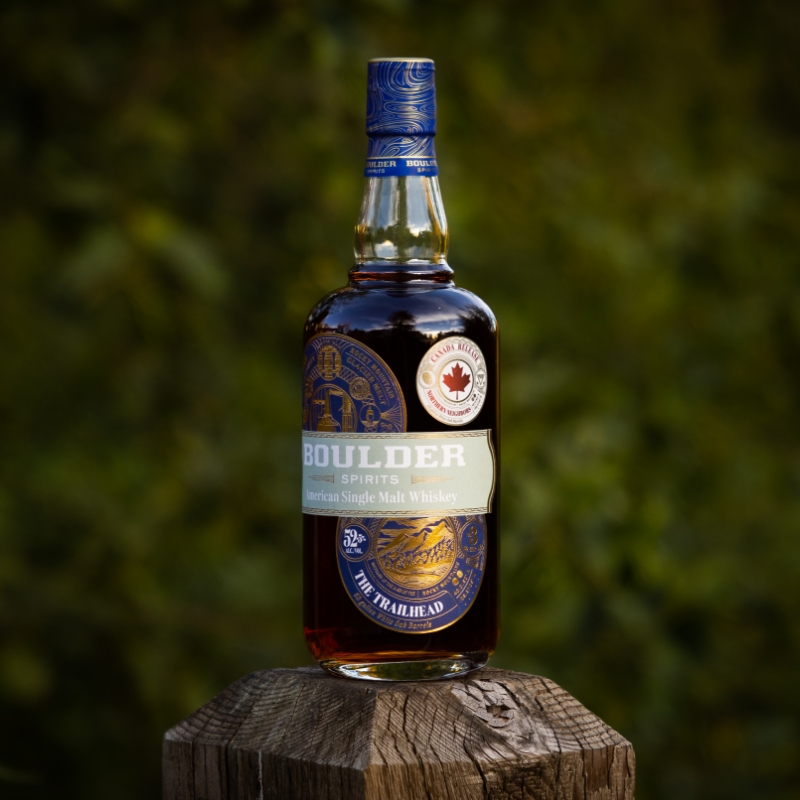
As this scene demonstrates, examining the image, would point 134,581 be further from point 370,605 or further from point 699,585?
point 370,605

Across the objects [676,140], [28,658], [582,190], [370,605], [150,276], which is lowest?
[28,658]

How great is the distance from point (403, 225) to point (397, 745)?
0.81m

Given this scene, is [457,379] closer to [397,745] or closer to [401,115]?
[401,115]

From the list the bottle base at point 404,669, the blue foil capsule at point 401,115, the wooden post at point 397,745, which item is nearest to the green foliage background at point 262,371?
the blue foil capsule at point 401,115

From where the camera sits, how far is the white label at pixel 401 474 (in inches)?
81.7

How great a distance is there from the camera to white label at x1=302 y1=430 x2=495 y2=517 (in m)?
2.08

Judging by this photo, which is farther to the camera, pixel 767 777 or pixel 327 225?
pixel 767 777

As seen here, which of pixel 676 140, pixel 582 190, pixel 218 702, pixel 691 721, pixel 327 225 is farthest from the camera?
pixel 676 140

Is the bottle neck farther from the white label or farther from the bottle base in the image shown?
the bottle base

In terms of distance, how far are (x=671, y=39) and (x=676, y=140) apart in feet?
2.07

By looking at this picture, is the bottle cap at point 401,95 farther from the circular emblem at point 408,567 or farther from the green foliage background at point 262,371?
the green foliage background at point 262,371

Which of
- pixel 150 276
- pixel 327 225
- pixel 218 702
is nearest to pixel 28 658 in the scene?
pixel 150 276

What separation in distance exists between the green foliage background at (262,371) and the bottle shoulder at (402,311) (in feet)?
4.27

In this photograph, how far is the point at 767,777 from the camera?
445 centimetres
